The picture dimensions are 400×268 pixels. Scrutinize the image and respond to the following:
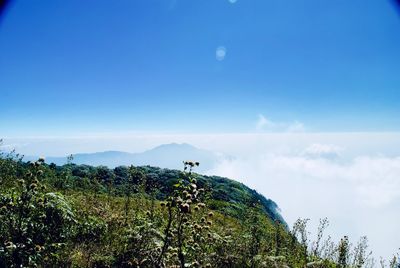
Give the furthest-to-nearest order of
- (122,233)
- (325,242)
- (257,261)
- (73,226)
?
1. (325,242)
2. (122,233)
3. (73,226)
4. (257,261)

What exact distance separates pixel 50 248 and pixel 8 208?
1140 mm

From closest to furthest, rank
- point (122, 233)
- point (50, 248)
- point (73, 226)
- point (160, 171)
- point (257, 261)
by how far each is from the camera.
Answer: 1. point (50, 248)
2. point (257, 261)
3. point (73, 226)
4. point (122, 233)
5. point (160, 171)

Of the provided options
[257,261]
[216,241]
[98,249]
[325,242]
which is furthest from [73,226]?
[325,242]

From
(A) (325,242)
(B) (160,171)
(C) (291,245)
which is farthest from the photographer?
(B) (160,171)

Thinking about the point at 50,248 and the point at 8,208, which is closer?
the point at 8,208

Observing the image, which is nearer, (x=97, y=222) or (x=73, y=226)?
(x=73, y=226)

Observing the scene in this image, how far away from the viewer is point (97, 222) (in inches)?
382

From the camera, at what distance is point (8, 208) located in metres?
5.75

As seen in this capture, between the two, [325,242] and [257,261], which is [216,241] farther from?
[325,242]

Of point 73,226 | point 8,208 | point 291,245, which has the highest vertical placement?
point 8,208

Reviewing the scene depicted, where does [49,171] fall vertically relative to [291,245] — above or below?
above

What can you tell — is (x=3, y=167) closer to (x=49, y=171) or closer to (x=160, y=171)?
(x=49, y=171)

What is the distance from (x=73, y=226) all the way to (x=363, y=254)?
345 inches

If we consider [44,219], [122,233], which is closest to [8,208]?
[44,219]
